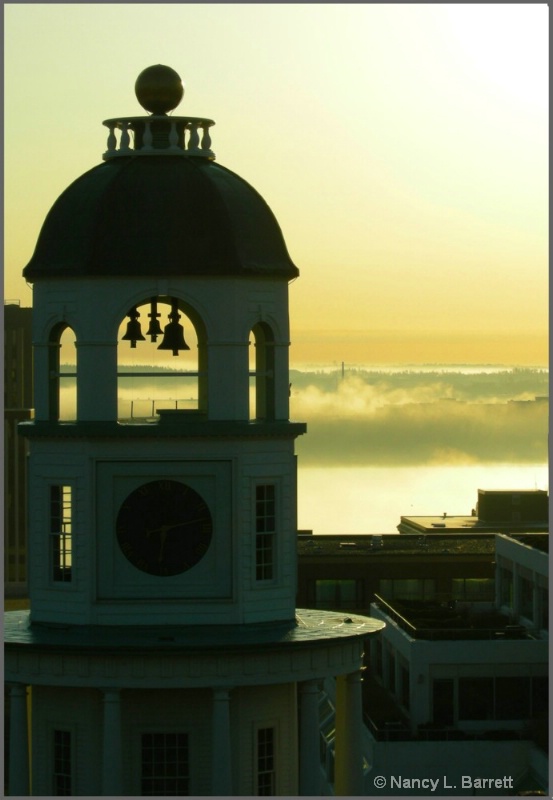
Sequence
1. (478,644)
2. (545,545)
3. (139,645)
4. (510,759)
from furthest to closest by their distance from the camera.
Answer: (545,545), (478,644), (510,759), (139,645)

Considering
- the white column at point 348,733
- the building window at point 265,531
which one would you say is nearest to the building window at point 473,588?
the white column at point 348,733

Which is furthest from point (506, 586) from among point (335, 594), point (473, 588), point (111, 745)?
point (111, 745)

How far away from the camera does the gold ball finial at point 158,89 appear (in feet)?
185

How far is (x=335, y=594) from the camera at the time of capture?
509 ft

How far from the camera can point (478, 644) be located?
102688 millimetres

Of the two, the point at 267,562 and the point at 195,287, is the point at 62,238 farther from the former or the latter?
the point at 267,562

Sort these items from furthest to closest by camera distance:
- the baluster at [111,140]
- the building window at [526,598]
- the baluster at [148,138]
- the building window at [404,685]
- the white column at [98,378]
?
the building window at [526,598] → the building window at [404,685] → the baluster at [111,140] → the baluster at [148,138] → the white column at [98,378]

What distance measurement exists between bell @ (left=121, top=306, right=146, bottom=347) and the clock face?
4.22 m

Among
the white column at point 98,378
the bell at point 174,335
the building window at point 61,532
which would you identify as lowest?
the building window at point 61,532

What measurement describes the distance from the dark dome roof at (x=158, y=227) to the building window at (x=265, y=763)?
361 inches

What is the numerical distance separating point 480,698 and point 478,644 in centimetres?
207

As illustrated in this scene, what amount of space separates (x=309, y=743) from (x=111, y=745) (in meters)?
3.94

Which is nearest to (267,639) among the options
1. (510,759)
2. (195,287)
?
(195,287)

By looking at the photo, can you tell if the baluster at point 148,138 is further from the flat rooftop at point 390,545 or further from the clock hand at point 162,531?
the flat rooftop at point 390,545
